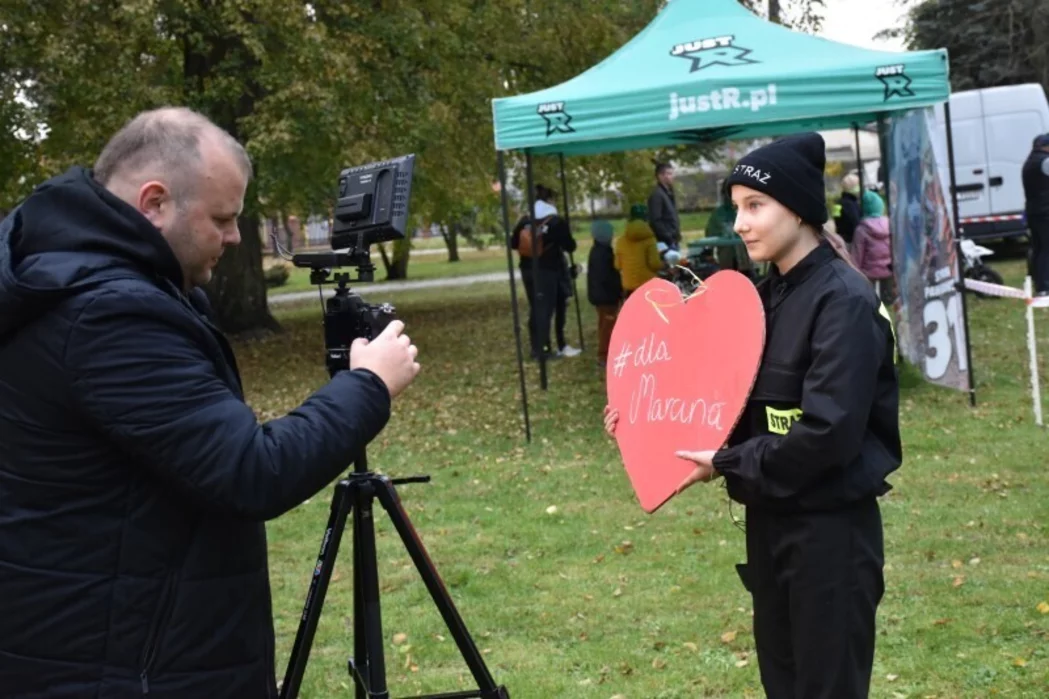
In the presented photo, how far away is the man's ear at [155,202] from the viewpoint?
2113 millimetres

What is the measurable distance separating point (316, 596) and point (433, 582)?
305 mm

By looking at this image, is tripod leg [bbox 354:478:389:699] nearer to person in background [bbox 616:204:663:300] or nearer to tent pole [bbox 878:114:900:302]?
tent pole [bbox 878:114:900:302]

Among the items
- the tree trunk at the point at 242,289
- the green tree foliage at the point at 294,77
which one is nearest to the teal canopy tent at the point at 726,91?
the green tree foliage at the point at 294,77

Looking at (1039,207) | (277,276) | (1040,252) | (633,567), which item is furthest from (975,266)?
(277,276)

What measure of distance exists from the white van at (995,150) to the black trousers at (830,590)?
53.9ft

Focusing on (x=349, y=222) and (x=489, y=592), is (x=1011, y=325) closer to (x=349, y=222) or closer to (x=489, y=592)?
(x=489, y=592)

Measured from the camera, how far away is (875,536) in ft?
9.29

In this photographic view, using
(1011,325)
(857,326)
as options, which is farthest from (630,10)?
(857,326)

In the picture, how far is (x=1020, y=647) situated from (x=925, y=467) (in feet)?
9.65

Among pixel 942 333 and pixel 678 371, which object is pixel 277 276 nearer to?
pixel 942 333

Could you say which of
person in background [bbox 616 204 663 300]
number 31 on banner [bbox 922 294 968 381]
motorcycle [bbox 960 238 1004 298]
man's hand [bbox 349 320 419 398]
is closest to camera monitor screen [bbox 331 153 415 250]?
man's hand [bbox 349 320 419 398]

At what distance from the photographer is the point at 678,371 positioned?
10.5ft

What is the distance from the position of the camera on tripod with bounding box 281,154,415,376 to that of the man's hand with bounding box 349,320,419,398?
489 millimetres

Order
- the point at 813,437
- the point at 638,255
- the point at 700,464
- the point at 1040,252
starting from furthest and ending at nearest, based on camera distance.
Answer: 1. the point at 1040,252
2. the point at 638,255
3. the point at 700,464
4. the point at 813,437
